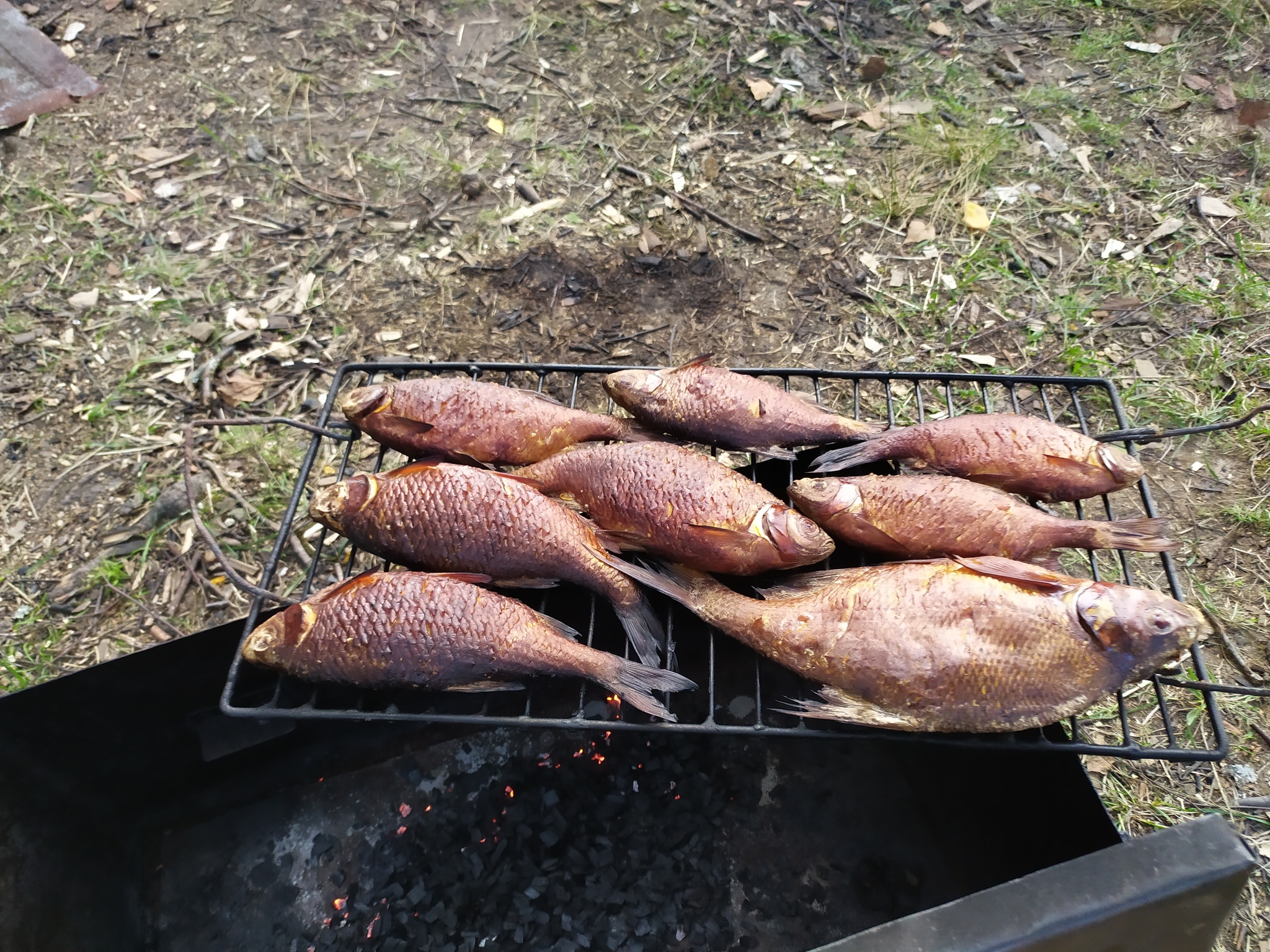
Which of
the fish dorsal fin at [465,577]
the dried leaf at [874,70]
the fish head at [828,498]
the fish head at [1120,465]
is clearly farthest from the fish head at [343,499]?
the dried leaf at [874,70]

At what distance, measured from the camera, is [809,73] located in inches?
199

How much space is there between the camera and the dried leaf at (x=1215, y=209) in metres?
4.24

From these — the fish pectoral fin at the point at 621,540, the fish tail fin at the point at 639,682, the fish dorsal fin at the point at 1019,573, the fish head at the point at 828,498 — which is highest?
the fish head at the point at 828,498

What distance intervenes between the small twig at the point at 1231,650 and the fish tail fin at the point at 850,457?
176cm

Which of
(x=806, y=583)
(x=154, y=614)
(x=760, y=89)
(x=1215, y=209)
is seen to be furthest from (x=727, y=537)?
(x=1215, y=209)

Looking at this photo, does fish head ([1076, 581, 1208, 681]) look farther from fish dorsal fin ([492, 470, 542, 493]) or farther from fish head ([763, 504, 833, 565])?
fish dorsal fin ([492, 470, 542, 493])

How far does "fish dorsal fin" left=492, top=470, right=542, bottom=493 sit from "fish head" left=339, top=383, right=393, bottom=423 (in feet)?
1.56

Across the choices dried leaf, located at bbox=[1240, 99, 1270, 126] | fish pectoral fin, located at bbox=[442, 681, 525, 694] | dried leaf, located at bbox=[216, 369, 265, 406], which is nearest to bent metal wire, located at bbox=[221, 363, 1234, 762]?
fish pectoral fin, located at bbox=[442, 681, 525, 694]

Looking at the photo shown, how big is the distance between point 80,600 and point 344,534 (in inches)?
77.7

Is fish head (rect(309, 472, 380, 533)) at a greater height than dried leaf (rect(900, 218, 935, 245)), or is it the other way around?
fish head (rect(309, 472, 380, 533))

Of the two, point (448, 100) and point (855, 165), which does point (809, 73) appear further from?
point (448, 100)

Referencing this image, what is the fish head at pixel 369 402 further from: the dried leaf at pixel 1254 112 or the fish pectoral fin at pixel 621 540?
the dried leaf at pixel 1254 112

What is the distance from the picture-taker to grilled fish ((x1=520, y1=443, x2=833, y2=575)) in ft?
6.64

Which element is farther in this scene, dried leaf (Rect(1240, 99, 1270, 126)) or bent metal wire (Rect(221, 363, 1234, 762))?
dried leaf (Rect(1240, 99, 1270, 126))
